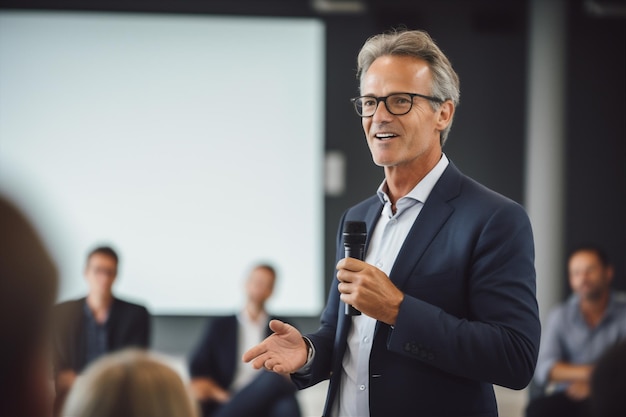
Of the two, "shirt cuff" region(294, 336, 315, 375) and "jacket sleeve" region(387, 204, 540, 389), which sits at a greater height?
"jacket sleeve" region(387, 204, 540, 389)

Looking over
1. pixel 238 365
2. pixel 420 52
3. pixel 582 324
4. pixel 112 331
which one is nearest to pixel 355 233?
pixel 420 52

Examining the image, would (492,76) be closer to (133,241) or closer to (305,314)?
(305,314)

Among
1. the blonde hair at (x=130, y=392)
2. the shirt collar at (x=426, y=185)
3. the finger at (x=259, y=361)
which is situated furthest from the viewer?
the shirt collar at (x=426, y=185)

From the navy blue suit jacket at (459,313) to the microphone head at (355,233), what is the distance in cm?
11

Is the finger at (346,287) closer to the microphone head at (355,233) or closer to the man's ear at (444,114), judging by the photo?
the microphone head at (355,233)

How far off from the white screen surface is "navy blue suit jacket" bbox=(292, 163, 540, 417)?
432 centimetres

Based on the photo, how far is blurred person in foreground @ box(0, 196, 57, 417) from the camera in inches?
31.2

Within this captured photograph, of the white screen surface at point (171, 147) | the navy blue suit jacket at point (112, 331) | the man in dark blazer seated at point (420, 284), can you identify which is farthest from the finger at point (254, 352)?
the white screen surface at point (171, 147)

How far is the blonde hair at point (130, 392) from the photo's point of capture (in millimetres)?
991

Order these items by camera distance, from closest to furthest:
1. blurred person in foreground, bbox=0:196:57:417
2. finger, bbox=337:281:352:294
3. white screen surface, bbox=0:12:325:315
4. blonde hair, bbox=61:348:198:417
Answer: blurred person in foreground, bbox=0:196:57:417 < blonde hair, bbox=61:348:198:417 < finger, bbox=337:281:352:294 < white screen surface, bbox=0:12:325:315

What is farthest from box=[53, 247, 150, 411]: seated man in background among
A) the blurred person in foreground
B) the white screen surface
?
the blurred person in foreground

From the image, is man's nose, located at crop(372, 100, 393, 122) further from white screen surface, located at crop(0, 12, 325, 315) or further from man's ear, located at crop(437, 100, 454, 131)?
white screen surface, located at crop(0, 12, 325, 315)

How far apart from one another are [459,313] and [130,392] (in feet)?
2.92

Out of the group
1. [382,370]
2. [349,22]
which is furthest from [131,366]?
[349,22]
